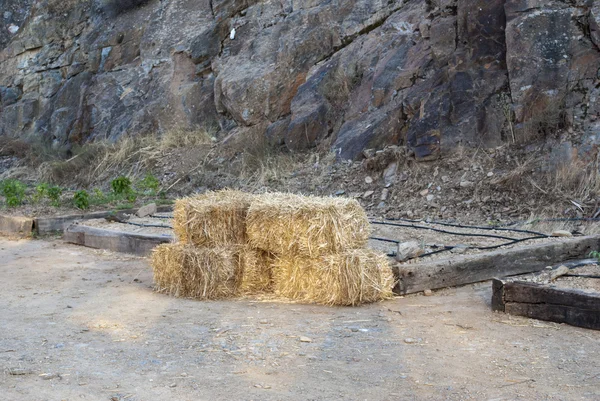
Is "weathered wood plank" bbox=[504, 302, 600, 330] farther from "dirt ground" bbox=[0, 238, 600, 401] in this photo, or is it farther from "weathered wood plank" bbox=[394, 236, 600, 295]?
"weathered wood plank" bbox=[394, 236, 600, 295]

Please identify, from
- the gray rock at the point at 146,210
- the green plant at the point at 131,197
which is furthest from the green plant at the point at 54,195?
the gray rock at the point at 146,210

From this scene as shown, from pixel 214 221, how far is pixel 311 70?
7.01 meters

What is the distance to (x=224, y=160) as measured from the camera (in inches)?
491

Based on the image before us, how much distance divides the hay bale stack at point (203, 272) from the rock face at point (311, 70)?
15.7ft

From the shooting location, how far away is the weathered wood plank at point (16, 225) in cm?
925

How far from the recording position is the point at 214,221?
19.0 feet

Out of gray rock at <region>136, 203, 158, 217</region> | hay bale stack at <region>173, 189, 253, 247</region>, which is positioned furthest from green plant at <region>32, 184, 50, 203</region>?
hay bale stack at <region>173, 189, 253, 247</region>

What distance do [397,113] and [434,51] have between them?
1.00 meters

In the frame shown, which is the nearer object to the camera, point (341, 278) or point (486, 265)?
point (341, 278)

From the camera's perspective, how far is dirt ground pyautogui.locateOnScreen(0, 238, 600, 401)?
343cm

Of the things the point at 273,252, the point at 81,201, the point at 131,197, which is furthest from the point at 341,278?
the point at 131,197

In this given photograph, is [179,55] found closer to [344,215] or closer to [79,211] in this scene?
[79,211]

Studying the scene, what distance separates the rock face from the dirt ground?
437cm

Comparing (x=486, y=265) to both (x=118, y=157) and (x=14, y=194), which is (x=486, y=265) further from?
(x=118, y=157)
